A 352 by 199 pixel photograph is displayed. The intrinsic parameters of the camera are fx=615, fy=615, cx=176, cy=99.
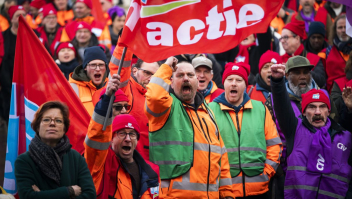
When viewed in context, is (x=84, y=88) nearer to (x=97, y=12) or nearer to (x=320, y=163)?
(x=320, y=163)

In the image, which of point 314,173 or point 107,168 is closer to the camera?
point 107,168

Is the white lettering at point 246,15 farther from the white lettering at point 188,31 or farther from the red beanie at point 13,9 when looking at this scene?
the red beanie at point 13,9

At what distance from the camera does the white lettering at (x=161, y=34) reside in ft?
21.1

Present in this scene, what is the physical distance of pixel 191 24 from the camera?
6.50 metres

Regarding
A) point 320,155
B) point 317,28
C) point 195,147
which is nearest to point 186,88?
point 195,147

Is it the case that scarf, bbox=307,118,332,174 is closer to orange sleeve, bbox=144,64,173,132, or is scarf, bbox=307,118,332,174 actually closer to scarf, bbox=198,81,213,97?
scarf, bbox=198,81,213,97

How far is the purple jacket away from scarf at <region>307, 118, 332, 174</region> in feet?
0.16

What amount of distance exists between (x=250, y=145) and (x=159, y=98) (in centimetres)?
167

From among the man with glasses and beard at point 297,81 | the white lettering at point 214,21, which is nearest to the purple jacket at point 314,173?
the man with glasses and beard at point 297,81

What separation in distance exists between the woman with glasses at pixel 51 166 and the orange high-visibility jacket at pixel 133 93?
185cm

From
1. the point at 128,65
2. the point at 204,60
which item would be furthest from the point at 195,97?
the point at 204,60

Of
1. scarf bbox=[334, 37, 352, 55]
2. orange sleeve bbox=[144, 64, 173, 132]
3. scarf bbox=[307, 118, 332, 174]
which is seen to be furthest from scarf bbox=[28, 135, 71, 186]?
scarf bbox=[334, 37, 352, 55]

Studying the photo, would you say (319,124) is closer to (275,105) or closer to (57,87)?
(275,105)

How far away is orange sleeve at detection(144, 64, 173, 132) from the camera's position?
21.9ft
